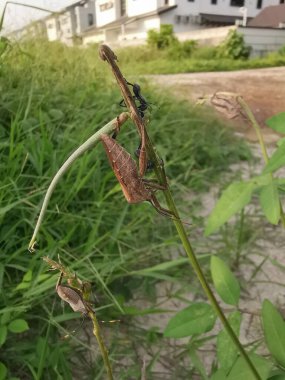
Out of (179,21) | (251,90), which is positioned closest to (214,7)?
(179,21)

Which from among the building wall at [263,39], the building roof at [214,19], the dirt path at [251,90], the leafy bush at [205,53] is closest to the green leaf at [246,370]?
the dirt path at [251,90]

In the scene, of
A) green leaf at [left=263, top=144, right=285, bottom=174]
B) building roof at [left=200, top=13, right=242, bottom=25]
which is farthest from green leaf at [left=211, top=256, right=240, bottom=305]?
building roof at [left=200, top=13, right=242, bottom=25]

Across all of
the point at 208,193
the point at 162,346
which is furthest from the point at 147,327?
the point at 208,193

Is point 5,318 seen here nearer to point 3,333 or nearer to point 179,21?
point 3,333

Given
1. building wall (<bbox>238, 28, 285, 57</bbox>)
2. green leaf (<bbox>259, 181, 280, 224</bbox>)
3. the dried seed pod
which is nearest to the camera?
the dried seed pod

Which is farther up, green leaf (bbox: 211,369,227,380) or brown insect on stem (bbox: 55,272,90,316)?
brown insect on stem (bbox: 55,272,90,316)

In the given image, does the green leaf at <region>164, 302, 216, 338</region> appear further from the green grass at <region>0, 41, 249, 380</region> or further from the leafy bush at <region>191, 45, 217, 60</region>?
the leafy bush at <region>191, 45, 217, 60</region>

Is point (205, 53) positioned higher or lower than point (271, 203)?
lower
